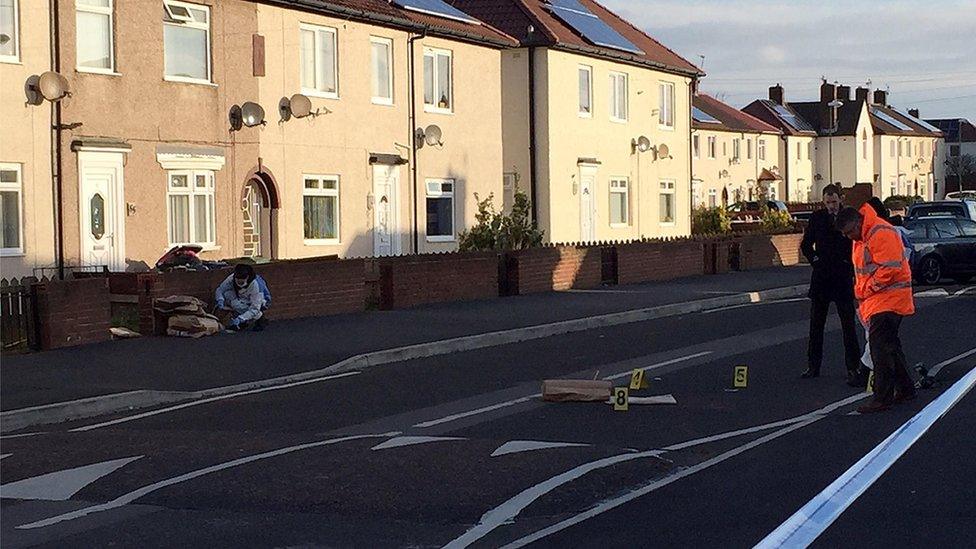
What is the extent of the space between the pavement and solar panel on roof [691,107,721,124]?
60979mm

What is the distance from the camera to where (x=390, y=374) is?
55.5ft

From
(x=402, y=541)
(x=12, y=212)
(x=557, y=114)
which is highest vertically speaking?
(x=557, y=114)

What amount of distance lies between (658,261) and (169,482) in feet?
87.1

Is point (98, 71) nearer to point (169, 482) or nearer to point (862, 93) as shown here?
point (169, 482)

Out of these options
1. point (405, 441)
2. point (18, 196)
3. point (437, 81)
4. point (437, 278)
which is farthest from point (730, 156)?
point (405, 441)

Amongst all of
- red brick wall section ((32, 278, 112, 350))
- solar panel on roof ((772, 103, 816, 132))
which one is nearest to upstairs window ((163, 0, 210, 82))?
red brick wall section ((32, 278, 112, 350))

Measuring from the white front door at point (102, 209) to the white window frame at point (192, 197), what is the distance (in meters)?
1.32

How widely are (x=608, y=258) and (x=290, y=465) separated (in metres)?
23.6

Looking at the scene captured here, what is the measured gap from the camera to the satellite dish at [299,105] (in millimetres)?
28719

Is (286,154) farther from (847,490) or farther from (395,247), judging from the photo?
(847,490)

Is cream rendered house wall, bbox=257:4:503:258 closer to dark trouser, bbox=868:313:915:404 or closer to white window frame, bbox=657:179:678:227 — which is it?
white window frame, bbox=657:179:678:227

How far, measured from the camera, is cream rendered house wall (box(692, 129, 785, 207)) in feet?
251

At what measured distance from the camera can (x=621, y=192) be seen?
1713 inches

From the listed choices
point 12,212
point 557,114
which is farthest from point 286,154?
point 557,114
